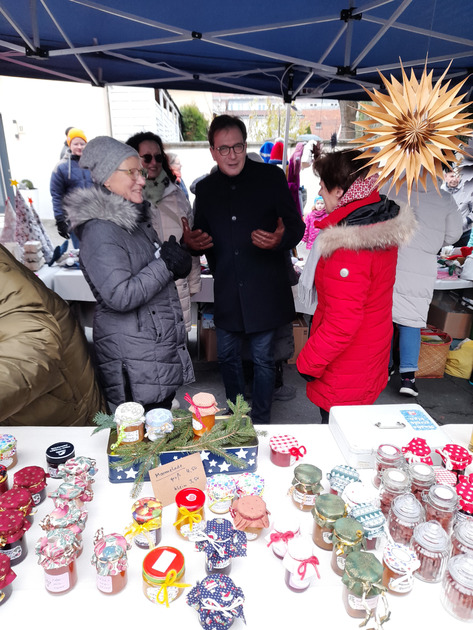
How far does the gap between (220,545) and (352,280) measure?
108 cm

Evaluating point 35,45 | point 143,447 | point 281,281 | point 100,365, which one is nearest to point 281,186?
point 281,281

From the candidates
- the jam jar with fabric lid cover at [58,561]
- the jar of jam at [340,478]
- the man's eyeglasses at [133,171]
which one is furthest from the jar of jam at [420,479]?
the man's eyeglasses at [133,171]

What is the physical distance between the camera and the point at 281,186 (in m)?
2.43

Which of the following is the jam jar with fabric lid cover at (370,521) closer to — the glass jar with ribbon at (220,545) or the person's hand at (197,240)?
the glass jar with ribbon at (220,545)

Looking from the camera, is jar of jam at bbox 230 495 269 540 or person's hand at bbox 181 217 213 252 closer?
jar of jam at bbox 230 495 269 540

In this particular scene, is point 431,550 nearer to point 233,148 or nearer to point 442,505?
point 442,505

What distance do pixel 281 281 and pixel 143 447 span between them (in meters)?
1.49

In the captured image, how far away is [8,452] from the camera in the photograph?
127 cm

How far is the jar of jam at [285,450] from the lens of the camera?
1324 mm

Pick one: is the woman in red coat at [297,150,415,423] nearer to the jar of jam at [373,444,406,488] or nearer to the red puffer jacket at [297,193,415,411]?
the red puffer jacket at [297,193,415,411]

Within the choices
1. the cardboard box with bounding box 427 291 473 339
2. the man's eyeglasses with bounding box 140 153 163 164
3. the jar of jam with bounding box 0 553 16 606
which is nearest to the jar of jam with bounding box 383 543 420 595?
the jar of jam with bounding box 0 553 16 606

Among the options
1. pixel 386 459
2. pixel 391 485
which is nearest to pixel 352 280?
pixel 386 459

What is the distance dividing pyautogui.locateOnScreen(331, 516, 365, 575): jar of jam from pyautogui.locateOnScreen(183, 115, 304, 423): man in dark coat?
5.01 ft

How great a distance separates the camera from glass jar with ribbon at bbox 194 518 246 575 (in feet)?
3.10
